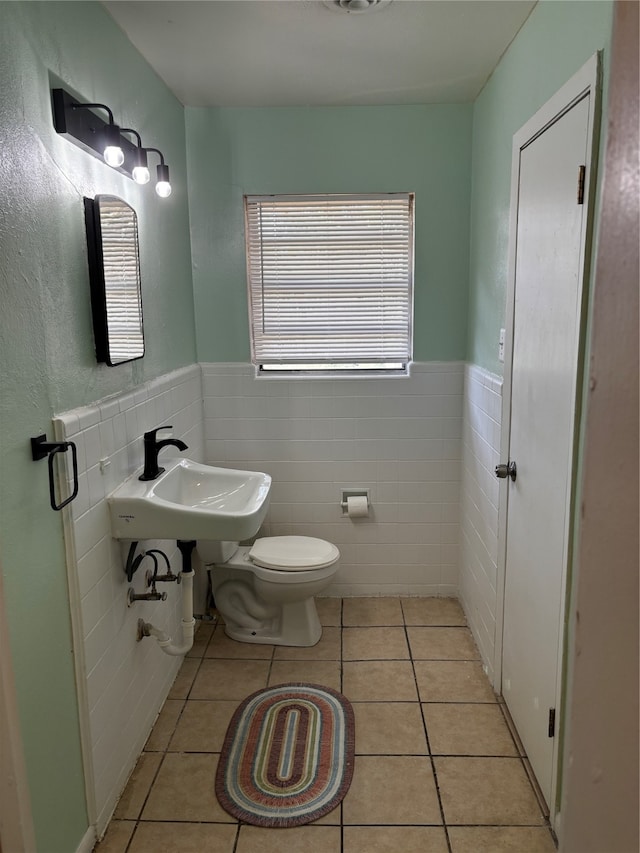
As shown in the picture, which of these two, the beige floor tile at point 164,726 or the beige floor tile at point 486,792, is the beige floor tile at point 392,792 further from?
the beige floor tile at point 164,726

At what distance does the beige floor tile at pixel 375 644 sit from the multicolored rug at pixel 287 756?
0.31 m

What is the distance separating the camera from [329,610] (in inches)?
124

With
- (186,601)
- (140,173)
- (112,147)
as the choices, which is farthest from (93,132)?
(186,601)

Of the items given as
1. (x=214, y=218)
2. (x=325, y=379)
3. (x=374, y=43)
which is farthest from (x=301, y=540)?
(x=374, y=43)

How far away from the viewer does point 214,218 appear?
298 centimetres

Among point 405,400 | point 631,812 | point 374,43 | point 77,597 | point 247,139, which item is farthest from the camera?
point 405,400

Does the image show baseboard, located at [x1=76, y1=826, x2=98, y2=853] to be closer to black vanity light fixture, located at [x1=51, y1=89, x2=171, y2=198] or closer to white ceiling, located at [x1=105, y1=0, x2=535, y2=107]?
black vanity light fixture, located at [x1=51, y1=89, x2=171, y2=198]

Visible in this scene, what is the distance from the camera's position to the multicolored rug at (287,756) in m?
1.87

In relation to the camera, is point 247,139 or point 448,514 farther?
point 448,514

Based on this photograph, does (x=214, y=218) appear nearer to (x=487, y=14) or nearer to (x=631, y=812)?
(x=487, y=14)

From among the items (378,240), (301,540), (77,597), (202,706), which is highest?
(378,240)

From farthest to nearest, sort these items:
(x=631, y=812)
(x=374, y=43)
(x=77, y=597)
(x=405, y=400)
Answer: (x=405, y=400), (x=374, y=43), (x=77, y=597), (x=631, y=812)

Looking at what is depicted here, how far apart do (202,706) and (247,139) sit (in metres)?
2.63

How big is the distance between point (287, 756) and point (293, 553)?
0.89m
